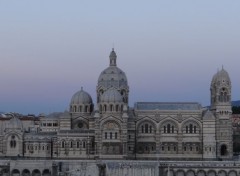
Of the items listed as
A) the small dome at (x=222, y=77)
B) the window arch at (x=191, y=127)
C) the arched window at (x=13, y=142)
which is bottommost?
the arched window at (x=13, y=142)

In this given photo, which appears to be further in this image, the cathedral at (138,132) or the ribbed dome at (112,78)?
the ribbed dome at (112,78)

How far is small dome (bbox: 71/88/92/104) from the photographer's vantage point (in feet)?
293

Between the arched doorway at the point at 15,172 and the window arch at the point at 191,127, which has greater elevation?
the window arch at the point at 191,127

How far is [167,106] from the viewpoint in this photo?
288 ft

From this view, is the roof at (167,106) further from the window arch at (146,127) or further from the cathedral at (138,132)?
the window arch at (146,127)

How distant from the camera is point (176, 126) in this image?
86.6m

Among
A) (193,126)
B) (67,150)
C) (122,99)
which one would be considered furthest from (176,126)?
(67,150)

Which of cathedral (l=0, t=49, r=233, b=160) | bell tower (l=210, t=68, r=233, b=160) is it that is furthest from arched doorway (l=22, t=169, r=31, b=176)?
bell tower (l=210, t=68, r=233, b=160)

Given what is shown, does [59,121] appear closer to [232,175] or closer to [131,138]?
[131,138]

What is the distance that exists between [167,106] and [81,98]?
11.1m

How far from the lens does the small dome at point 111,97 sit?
275 feet

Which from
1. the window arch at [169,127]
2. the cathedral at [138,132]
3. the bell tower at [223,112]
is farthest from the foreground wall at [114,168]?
the window arch at [169,127]

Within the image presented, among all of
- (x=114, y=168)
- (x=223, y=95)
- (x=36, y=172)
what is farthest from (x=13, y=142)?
(x=223, y=95)

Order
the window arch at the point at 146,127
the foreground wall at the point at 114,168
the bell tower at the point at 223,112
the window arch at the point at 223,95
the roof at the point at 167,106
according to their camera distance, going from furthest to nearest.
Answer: the roof at the point at 167,106 → the window arch at the point at 146,127 → the window arch at the point at 223,95 → the bell tower at the point at 223,112 → the foreground wall at the point at 114,168
